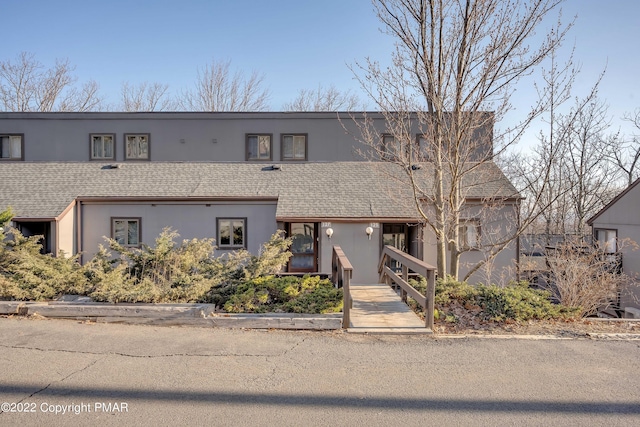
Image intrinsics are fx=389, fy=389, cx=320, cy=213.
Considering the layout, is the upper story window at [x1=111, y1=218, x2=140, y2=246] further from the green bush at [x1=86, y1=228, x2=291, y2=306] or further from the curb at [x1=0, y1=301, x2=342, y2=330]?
the curb at [x1=0, y1=301, x2=342, y2=330]

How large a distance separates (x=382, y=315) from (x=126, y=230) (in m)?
9.95

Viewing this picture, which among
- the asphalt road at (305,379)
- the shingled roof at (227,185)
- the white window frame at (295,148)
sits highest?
the white window frame at (295,148)

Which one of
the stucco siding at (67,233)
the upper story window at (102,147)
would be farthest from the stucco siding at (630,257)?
the upper story window at (102,147)

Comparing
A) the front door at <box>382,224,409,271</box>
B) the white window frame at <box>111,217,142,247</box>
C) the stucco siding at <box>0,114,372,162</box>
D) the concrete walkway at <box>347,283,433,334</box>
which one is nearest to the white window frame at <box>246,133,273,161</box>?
the stucco siding at <box>0,114,372,162</box>

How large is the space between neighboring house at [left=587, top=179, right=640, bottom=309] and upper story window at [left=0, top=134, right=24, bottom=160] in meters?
21.3

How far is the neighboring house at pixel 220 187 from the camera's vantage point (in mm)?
12375

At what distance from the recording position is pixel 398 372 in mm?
4246

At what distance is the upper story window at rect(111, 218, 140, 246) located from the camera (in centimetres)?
1288

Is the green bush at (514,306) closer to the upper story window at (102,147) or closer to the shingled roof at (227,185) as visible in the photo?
the shingled roof at (227,185)

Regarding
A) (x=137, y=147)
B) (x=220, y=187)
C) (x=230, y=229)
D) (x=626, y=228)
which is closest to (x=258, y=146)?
(x=220, y=187)

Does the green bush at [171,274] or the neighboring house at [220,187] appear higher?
the neighboring house at [220,187]

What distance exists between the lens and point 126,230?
42.3 ft

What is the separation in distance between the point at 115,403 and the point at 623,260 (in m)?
16.5

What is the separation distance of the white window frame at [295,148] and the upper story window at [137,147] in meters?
5.27
